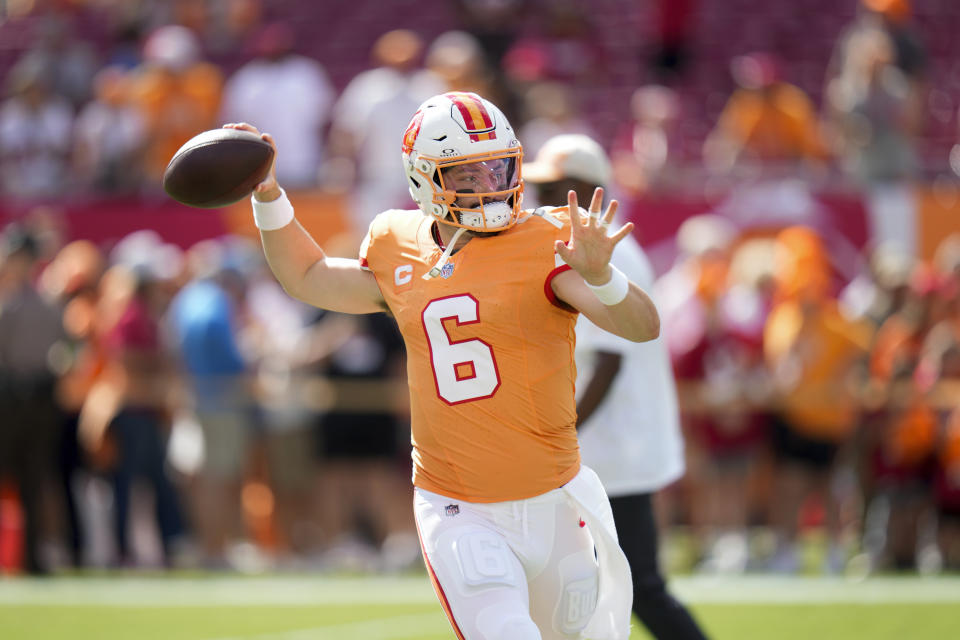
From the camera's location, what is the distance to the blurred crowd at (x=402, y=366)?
27.3 feet

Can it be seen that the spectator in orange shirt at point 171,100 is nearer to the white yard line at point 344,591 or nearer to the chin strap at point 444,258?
the white yard line at point 344,591

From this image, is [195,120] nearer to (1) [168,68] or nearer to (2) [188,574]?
(1) [168,68]

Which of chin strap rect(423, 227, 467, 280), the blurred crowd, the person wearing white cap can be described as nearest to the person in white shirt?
the blurred crowd

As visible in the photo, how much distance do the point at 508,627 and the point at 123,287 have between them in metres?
5.97

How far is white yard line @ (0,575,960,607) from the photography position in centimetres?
741

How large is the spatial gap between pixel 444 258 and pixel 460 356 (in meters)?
0.27

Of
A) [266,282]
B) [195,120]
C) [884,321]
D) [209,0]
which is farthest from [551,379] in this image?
[209,0]

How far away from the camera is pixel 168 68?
436 inches

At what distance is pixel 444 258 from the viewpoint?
382cm

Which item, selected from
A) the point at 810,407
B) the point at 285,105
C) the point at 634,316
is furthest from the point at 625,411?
the point at 285,105

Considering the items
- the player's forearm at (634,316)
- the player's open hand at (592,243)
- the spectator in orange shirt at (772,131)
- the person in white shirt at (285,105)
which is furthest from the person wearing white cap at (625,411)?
the person in white shirt at (285,105)

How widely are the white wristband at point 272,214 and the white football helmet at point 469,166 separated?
48cm

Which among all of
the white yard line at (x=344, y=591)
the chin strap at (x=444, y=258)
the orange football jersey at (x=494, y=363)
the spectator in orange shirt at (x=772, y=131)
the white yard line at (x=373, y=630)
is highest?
the chin strap at (x=444, y=258)

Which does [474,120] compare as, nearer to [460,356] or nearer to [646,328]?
[460,356]
